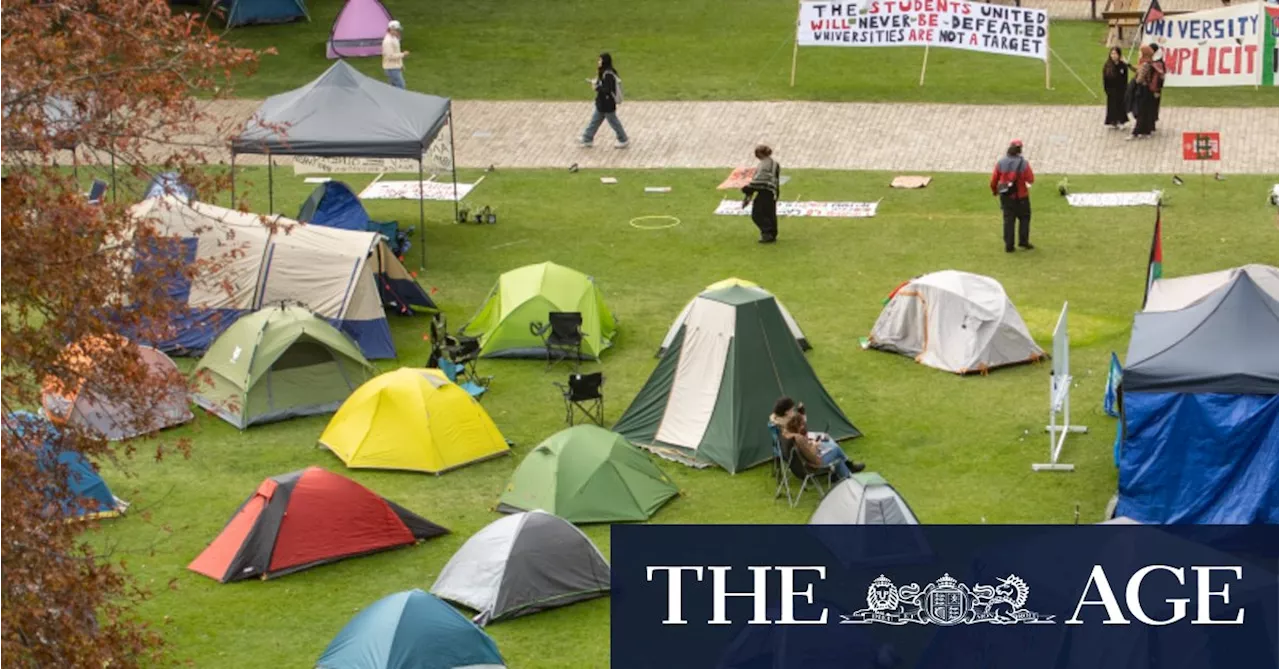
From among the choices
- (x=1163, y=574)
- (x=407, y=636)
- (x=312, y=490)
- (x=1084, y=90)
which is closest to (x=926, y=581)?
(x=1163, y=574)

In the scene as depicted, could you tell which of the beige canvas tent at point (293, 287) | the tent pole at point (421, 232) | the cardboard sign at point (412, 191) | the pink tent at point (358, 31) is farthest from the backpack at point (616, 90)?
the beige canvas tent at point (293, 287)

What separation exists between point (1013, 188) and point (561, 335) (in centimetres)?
730

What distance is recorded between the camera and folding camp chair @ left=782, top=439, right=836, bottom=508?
20.6m

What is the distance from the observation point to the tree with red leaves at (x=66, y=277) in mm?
13172

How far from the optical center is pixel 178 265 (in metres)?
14.3

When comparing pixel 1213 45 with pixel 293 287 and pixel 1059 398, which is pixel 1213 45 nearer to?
pixel 1059 398

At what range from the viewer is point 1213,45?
104 feet

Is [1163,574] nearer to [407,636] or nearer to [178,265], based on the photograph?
[407,636]

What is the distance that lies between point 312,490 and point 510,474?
2.83 m

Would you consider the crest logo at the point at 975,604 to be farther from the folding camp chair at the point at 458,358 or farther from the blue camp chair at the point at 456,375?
the folding camp chair at the point at 458,358

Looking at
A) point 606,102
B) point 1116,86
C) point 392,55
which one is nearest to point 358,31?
point 392,55

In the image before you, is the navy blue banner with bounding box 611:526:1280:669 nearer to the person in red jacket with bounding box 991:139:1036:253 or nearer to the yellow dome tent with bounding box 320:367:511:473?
the yellow dome tent with bounding box 320:367:511:473

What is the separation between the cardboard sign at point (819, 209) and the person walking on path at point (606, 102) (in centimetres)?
352

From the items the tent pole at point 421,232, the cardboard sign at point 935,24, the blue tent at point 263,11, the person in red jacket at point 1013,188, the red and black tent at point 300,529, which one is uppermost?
the cardboard sign at point 935,24
